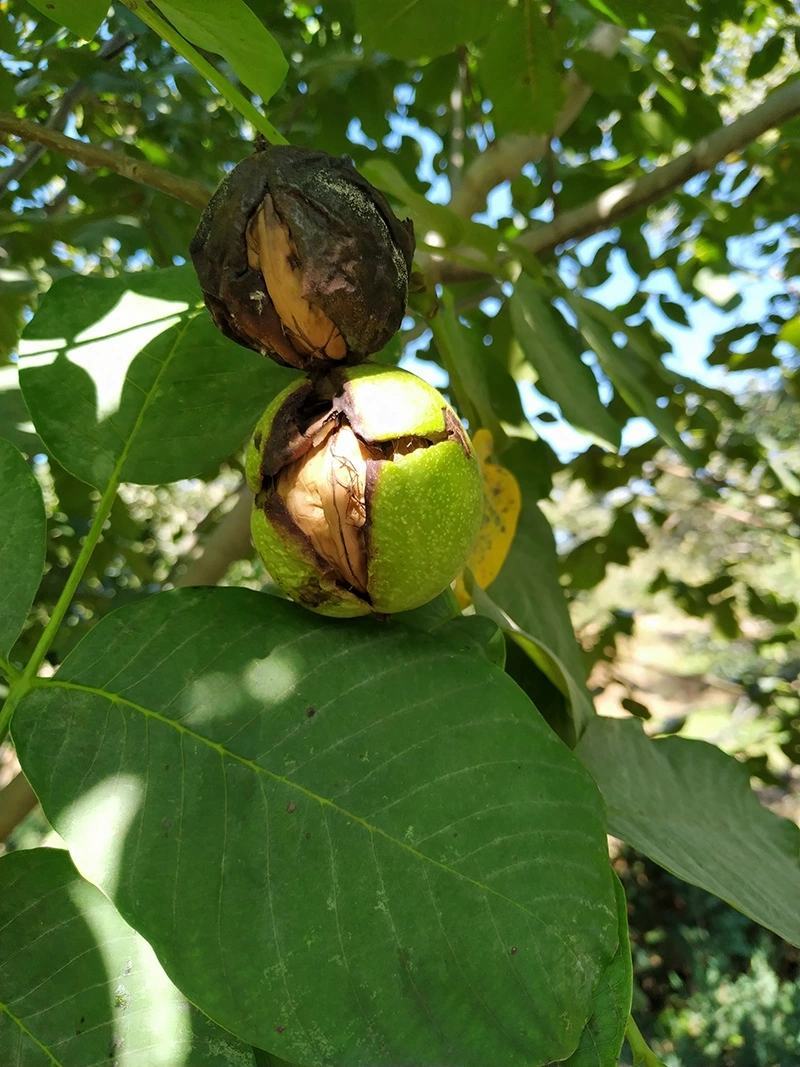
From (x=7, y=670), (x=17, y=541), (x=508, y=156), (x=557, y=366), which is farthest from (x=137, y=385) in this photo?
(x=508, y=156)

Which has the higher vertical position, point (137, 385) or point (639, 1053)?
point (137, 385)

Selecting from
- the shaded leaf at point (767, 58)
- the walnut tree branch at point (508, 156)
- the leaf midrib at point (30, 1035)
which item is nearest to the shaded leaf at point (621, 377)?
the walnut tree branch at point (508, 156)

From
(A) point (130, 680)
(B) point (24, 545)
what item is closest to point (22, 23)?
(B) point (24, 545)

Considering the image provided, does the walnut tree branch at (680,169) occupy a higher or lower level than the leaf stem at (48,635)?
higher

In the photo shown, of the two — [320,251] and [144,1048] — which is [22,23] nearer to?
[320,251]

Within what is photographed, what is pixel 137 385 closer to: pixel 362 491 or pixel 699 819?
pixel 362 491

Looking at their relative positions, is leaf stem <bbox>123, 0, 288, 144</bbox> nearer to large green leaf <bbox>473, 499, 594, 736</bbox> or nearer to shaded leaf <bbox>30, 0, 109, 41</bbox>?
shaded leaf <bbox>30, 0, 109, 41</bbox>

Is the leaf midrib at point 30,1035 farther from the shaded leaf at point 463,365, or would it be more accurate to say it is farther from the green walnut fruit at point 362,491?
the shaded leaf at point 463,365
